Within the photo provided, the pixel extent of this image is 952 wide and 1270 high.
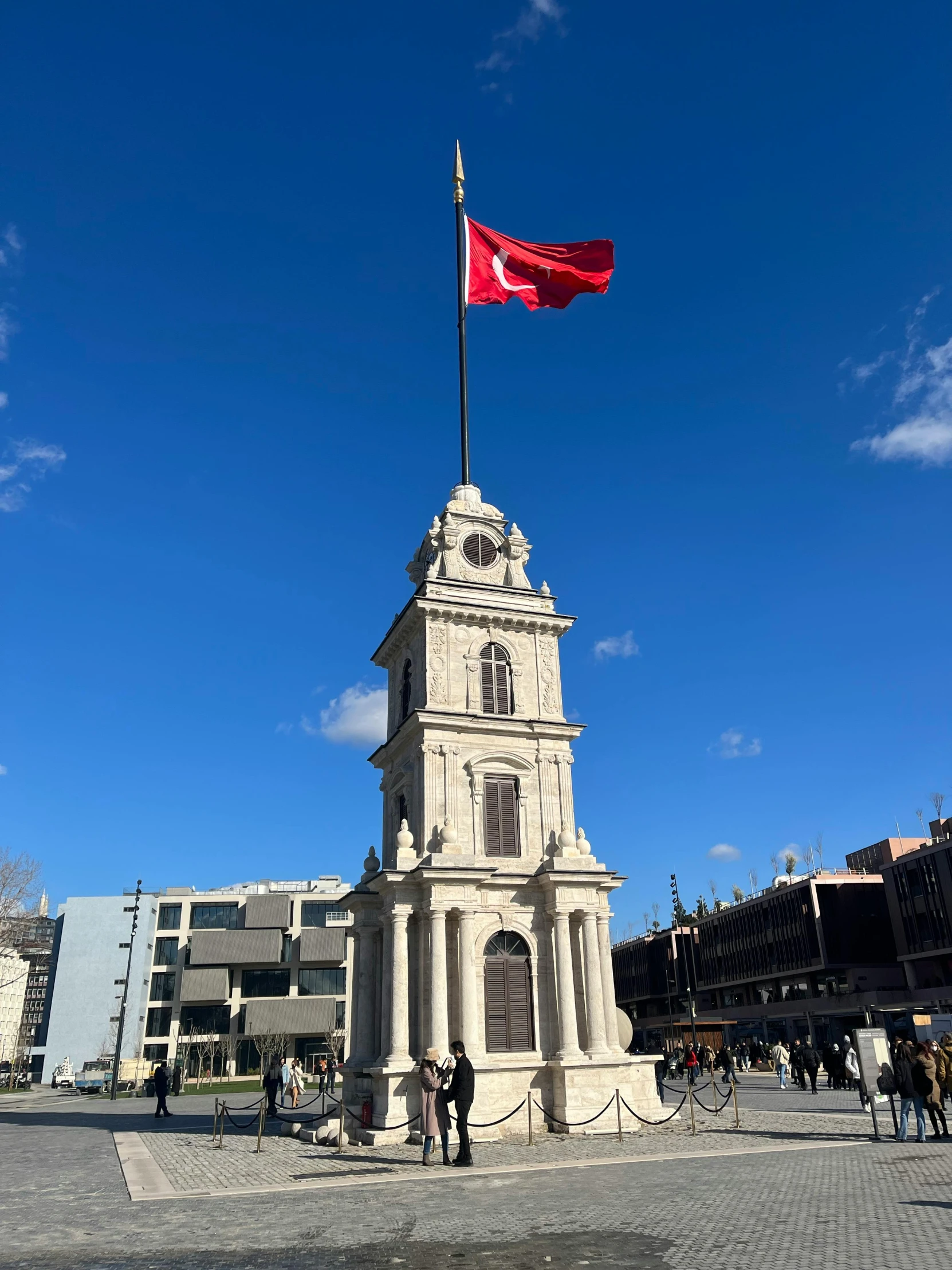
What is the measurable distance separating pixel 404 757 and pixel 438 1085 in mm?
12893

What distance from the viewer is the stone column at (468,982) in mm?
25859

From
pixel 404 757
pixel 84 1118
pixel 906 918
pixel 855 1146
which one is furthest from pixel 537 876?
pixel 906 918

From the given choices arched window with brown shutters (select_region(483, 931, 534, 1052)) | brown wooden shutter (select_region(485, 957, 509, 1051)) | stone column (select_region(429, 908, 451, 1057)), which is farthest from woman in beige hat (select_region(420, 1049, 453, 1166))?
arched window with brown shutters (select_region(483, 931, 534, 1052))

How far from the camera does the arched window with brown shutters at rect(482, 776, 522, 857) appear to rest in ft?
98.4

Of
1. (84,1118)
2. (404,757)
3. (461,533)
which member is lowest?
(84,1118)

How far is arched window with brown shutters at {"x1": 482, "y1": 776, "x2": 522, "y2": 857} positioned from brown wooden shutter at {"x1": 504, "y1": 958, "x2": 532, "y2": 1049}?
351 centimetres

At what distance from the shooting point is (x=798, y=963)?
84625 millimetres

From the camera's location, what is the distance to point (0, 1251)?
1231cm

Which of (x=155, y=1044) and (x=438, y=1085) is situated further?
(x=155, y=1044)

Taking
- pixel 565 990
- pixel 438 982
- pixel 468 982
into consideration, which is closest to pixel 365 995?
pixel 438 982

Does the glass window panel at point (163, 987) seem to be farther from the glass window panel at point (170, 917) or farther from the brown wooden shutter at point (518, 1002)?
the brown wooden shutter at point (518, 1002)

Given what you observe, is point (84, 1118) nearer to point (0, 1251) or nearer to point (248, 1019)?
point (0, 1251)

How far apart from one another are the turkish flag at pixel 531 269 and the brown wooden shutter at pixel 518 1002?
76.6ft

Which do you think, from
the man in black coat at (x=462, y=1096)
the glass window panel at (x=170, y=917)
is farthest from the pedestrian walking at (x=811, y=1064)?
the glass window panel at (x=170, y=917)
